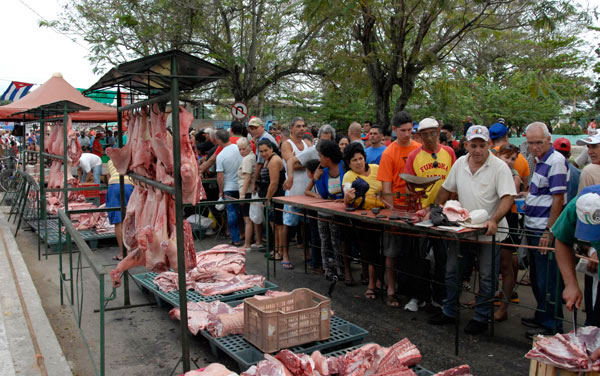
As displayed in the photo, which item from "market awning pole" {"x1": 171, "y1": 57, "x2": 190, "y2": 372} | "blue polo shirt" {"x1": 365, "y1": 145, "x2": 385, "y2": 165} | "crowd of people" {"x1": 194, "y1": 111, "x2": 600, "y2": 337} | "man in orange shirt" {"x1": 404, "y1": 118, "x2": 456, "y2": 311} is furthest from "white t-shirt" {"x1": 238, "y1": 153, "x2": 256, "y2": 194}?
"market awning pole" {"x1": 171, "y1": 57, "x2": 190, "y2": 372}

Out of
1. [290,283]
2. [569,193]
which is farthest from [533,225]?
[290,283]

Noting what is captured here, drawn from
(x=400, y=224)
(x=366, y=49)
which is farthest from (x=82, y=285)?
(x=366, y=49)

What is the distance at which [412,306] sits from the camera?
20.0 ft

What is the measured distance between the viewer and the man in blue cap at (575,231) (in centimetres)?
283

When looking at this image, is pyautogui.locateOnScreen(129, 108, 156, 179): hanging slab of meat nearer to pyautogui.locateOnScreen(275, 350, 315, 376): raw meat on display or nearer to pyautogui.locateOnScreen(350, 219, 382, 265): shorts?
pyautogui.locateOnScreen(275, 350, 315, 376): raw meat on display

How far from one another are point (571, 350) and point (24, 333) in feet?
17.8

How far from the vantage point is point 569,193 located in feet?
18.3

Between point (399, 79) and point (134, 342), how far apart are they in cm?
999

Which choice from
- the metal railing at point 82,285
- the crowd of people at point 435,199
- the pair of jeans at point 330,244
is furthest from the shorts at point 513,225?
the metal railing at point 82,285

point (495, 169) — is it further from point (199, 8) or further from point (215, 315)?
point (199, 8)

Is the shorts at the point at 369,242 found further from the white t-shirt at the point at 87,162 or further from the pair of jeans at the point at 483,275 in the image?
the white t-shirt at the point at 87,162

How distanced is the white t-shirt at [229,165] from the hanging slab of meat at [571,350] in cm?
719

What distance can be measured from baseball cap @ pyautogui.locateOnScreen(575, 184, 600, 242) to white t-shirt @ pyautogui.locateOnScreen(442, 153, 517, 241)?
2094 millimetres

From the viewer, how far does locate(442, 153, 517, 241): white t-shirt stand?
5.10 m
